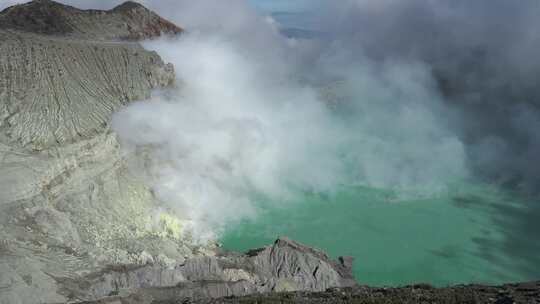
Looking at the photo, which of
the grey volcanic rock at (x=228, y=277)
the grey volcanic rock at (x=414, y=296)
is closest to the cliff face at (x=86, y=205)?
the grey volcanic rock at (x=228, y=277)

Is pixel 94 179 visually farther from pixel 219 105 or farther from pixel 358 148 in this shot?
pixel 358 148

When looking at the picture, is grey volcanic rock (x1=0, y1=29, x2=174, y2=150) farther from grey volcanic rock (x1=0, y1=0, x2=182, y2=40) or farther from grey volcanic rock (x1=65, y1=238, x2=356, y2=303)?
grey volcanic rock (x1=65, y1=238, x2=356, y2=303)

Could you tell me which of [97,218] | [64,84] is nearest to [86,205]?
[97,218]

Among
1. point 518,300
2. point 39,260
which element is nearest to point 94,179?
point 39,260

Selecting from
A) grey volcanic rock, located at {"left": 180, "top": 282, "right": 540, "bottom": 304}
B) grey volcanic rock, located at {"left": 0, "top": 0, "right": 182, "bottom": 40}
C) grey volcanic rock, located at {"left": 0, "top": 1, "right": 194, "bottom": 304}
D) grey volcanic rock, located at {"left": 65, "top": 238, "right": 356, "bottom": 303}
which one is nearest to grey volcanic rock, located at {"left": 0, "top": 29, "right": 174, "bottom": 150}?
grey volcanic rock, located at {"left": 0, "top": 1, "right": 194, "bottom": 304}

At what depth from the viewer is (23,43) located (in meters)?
67.7

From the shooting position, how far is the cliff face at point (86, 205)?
155ft

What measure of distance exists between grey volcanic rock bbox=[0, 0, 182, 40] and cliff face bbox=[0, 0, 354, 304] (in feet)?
1.81

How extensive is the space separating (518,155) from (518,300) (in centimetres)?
7121

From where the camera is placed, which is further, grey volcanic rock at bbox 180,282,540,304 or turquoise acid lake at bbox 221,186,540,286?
turquoise acid lake at bbox 221,186,540,286

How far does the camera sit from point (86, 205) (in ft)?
197

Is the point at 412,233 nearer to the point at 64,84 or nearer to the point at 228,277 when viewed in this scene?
the point at 228,277

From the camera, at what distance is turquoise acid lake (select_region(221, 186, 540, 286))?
6400 cm

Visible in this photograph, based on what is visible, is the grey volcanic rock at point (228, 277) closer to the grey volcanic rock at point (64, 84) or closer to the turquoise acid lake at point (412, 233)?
the turquoise acid lake at point (412, 233)
